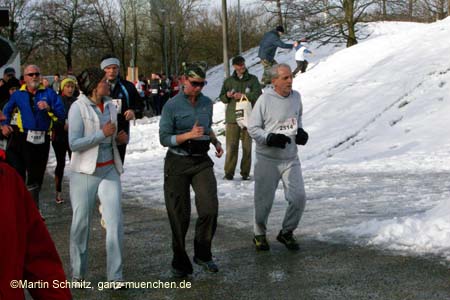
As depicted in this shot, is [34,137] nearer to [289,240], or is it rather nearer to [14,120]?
[14,120]

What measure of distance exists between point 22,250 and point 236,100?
9983 mm

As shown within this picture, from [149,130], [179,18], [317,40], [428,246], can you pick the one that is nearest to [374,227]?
[428,246]

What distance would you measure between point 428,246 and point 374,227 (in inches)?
38.2

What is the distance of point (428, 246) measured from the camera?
713 centimetres

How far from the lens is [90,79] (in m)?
6.24

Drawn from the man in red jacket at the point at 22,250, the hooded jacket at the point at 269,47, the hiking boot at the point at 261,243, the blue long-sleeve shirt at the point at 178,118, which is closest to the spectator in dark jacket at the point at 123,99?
the blue long-sleeve shirt at the point at 178,118

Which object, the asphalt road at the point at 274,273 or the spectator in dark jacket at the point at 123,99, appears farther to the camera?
the spectator in dark jacket at the point at 123,99

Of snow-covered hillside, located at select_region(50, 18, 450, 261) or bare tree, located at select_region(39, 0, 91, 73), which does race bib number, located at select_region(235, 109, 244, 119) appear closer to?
snow-covered hillside, located at select_region(50, 18, 450, 261)

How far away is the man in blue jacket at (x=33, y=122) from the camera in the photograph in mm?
9227

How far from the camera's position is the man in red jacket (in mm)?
2566

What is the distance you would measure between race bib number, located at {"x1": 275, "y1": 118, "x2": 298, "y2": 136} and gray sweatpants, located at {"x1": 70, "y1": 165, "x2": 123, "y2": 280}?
188cm

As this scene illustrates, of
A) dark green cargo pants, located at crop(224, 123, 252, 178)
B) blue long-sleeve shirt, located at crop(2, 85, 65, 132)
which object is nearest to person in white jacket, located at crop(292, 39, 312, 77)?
dark green cargo pants, located at crop(224, 123, 252, 178)

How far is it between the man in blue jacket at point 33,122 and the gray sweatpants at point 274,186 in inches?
123

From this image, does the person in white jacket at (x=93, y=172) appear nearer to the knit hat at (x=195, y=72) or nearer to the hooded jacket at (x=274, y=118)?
the knit hat at (x=195, y=72)
